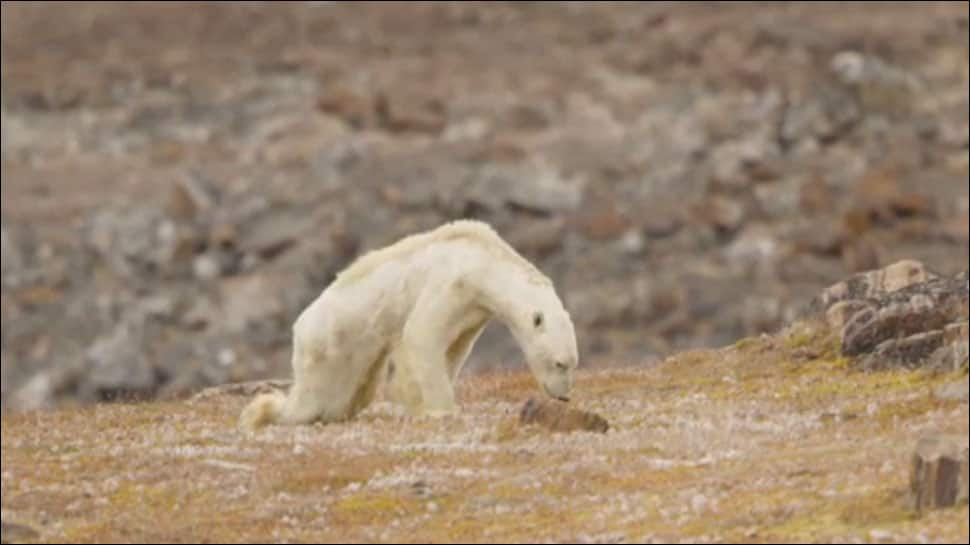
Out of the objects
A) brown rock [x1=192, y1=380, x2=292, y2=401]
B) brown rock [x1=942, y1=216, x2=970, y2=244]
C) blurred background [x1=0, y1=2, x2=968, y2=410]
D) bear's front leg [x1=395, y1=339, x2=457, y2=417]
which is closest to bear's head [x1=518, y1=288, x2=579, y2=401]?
bear's front leg [x1=395, y1=339, x2=457, y2=417]

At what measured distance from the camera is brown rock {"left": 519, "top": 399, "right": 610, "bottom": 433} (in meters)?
37.8

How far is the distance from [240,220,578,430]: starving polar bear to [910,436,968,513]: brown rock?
12.5 meters

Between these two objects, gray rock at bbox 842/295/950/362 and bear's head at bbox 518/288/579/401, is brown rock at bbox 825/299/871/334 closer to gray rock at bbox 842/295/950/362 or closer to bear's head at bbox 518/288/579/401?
gray rock at bbox 842/295/950/362

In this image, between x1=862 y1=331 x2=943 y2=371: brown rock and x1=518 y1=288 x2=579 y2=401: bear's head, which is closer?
x1=518 y1=288 x2=579 y2=401: bear's head

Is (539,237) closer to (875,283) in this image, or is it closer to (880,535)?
(875,283)

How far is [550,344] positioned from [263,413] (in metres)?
4.20

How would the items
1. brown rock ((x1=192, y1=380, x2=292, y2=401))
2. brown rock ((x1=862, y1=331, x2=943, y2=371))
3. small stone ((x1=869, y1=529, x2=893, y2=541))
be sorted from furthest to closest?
1. brown rock ((x1=192, y1=380, x2=292, y2=401))
2. brown rock ((x1=862, y1=331, x2=943, y2=371))
3. small stone ((x1=869, y1=529, x2=893, y2=541))

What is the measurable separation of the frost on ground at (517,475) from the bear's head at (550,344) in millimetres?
725

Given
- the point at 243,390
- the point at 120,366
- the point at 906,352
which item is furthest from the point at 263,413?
the point at 120,366

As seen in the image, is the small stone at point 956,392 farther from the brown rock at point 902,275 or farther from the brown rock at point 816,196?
the brown rock at point 816,196

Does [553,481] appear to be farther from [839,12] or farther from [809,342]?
[839,12]

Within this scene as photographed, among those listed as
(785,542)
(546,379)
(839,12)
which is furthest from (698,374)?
(839,12)

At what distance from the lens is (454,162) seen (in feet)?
482

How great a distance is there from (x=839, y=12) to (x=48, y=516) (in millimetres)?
143291
